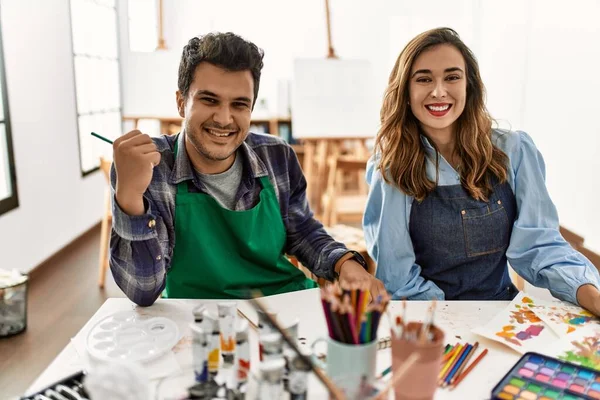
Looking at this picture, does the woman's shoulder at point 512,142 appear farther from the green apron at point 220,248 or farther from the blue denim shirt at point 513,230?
the green apron at point 220,248

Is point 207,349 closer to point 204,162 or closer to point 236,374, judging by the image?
point 236,374

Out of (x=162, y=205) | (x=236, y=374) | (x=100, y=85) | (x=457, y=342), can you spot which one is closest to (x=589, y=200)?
(x=457, y=342)

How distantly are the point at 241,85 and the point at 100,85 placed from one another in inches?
164

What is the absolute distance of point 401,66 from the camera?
1.65m

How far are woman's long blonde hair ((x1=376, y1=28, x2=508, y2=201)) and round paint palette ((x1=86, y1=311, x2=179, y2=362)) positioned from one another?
31.5 inches

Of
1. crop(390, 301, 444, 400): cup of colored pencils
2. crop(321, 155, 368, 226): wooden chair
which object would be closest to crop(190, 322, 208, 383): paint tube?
crop(390, 301, 444, 400): cup of colored pencils

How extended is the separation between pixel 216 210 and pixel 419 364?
76 centimetres

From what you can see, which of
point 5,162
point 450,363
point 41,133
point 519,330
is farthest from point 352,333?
point 41,133

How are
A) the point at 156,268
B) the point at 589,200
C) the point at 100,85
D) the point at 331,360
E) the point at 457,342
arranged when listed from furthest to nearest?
the point at 100,85
the point at 589,200
the point at 156,268
the point at 457,342
the point at 331,360

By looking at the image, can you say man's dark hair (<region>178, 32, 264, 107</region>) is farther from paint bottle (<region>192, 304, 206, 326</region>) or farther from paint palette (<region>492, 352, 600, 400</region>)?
paint palette (<region>492, 352, 600, 400</region>)

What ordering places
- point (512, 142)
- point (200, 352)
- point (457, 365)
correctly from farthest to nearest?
1. point (512, 142)
2. point (457, 365)
3. point (200, 352)

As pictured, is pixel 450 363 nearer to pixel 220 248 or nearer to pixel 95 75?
pixel 220 248

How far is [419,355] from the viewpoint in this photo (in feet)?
2.52

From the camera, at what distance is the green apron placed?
138 centimetres
